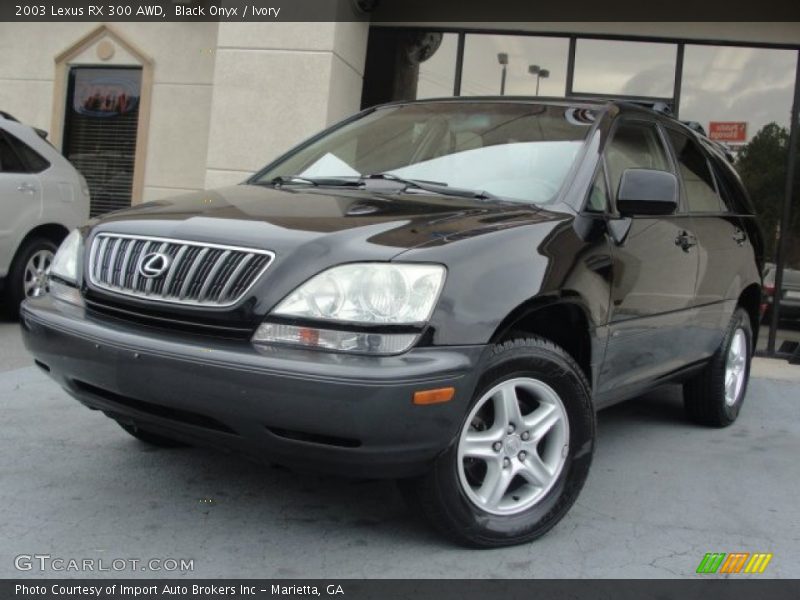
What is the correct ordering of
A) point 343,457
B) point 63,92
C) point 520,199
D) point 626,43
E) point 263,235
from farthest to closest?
1. point 63,92
2. point 626,43
3. point 520,199
4. point 263,235
5. point 343,457

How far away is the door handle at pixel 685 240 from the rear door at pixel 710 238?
0.08 metres

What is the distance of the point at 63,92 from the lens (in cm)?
1030

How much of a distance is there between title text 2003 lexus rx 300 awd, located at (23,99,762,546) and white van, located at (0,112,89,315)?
12.0 ft

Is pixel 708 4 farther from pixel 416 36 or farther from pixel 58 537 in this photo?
pixel 58 537

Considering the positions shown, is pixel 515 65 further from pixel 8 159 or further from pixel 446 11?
pixel 8 159

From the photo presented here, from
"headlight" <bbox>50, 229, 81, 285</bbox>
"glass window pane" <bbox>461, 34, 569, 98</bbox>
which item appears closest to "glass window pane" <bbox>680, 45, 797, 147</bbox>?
"glass window pane" <bbox>461, 34, 569, 98</bbox>

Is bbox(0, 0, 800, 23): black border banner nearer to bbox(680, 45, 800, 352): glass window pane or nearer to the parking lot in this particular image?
bbox(680, 45, 800, 352): glass window pane

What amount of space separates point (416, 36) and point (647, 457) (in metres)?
6.40

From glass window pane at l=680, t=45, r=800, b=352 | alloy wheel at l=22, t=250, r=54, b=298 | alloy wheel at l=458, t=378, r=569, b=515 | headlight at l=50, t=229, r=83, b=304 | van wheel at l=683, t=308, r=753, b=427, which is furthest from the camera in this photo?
glass window pane at l=680, t=45, r=800, b=352

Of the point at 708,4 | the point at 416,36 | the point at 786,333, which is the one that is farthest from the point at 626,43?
the point at 786,333

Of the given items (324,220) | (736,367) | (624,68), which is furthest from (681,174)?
(624,68)

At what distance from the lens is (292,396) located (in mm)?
2365

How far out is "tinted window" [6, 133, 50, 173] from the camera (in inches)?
269
